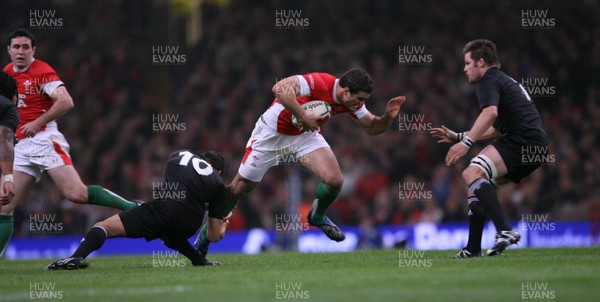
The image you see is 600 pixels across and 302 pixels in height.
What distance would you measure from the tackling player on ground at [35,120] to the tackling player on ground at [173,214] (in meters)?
1.38

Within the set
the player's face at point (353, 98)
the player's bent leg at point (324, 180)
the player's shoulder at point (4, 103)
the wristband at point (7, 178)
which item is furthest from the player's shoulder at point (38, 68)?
the player's face at point (353, 98)

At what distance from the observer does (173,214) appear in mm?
9172

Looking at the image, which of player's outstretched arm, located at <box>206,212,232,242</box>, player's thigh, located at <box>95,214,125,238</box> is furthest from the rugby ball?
player's thigh, located at <box>95,214,125,238</box>

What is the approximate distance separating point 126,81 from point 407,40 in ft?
24.0

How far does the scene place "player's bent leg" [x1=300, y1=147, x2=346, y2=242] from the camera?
10117mm

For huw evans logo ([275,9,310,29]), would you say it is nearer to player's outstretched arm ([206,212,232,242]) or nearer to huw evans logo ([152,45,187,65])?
huw evans logo ([152,45,187,65])

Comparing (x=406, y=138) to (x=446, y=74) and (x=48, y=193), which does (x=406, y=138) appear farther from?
(x=48, y=193)

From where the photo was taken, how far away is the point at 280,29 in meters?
22.6

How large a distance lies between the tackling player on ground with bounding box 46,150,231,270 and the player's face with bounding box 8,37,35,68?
7.66 feet

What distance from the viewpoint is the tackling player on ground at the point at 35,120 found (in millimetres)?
10352

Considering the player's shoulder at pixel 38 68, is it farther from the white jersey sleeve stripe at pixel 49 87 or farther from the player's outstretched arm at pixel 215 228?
the player's outstretched arm at pixel 215 228

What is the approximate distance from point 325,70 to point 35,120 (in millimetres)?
11482

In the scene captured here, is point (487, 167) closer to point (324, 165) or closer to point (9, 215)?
point (324, 165)

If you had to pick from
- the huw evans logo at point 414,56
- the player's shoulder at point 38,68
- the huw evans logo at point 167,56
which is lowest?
the player's shoulder at point 38,68
